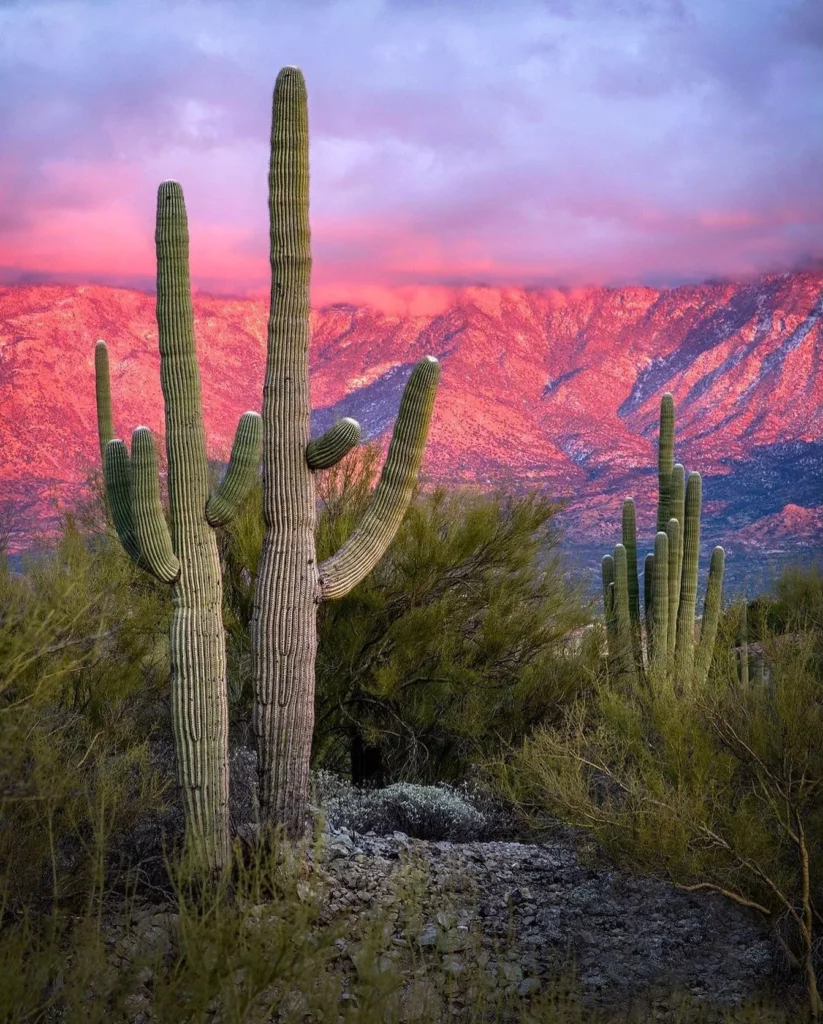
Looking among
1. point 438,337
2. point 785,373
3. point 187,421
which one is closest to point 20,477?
point 438,337

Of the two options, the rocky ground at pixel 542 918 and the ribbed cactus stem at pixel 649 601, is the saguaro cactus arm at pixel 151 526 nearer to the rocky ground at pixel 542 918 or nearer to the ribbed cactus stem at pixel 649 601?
the rocky ground at pixel 542 918

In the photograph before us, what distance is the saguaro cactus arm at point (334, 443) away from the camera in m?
8.01

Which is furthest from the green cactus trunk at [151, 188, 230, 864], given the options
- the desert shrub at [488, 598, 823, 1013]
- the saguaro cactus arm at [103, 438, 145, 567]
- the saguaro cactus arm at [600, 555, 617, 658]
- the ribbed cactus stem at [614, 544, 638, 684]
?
the saguaro cactus arm at [600, 555, 617, 658]

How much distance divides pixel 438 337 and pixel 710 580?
110m

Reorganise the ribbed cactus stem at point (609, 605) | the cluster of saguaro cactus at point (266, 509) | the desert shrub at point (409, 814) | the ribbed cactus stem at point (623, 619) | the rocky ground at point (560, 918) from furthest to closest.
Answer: the ribbed cactus stem at point (609, 605), the ribbed cactus stem at point (623, 619), the desert shrub at point (409, 814), the cluster of saguaro cactus at point (266, 509), the rocky ground at point (560, 918)

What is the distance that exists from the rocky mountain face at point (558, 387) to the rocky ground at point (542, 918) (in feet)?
194

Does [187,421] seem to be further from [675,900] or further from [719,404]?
[719,404]

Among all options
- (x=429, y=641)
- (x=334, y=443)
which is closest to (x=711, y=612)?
(x=429, y=641)

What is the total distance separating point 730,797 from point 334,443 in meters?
3.67

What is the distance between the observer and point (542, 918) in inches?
319

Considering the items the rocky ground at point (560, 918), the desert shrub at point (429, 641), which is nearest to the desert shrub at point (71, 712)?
the desert shrub at point (429, 641)

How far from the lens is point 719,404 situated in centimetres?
10625

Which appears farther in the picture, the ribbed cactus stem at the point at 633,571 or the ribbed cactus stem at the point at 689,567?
the ribbed cactus stem at the point at 689,567

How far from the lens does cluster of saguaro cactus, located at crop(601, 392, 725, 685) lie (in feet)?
42.3
